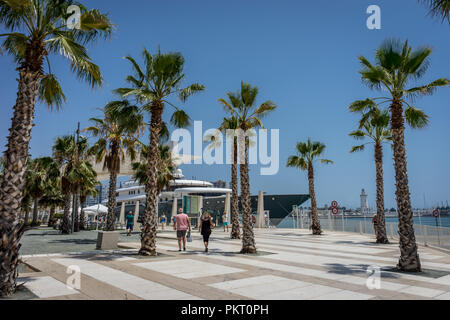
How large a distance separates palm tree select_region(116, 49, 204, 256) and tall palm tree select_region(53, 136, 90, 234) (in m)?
11.7

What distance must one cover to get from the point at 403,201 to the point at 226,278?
5897 millimetres

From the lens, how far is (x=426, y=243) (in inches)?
631

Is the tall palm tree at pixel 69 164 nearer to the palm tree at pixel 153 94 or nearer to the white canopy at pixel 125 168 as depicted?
the white canopy at pixel 125 168

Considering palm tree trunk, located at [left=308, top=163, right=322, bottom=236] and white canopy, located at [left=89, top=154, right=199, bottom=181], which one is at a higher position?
white canopy, located at [left=89, top=154, right=199, bottom=181]

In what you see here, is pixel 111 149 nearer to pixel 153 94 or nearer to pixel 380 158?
pixel 153 94

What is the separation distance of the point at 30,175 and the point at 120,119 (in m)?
21.8

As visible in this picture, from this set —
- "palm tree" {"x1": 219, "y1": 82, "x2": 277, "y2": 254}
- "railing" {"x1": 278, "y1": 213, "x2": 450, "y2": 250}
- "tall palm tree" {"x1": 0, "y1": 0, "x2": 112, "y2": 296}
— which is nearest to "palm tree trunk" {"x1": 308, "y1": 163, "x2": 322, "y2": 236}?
"railing" {"x1": 278, "y1": 213, "x2": 450, "y2": 250}

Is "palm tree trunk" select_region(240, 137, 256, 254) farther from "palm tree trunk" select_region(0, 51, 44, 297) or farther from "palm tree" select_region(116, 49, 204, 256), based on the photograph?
"palm tree trunk" select_region(0, 51, 44, 297)

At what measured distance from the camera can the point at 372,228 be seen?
2300 cm

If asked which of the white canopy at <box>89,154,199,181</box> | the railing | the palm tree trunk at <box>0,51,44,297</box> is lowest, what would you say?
the railing

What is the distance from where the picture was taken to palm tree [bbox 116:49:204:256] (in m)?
11.3
